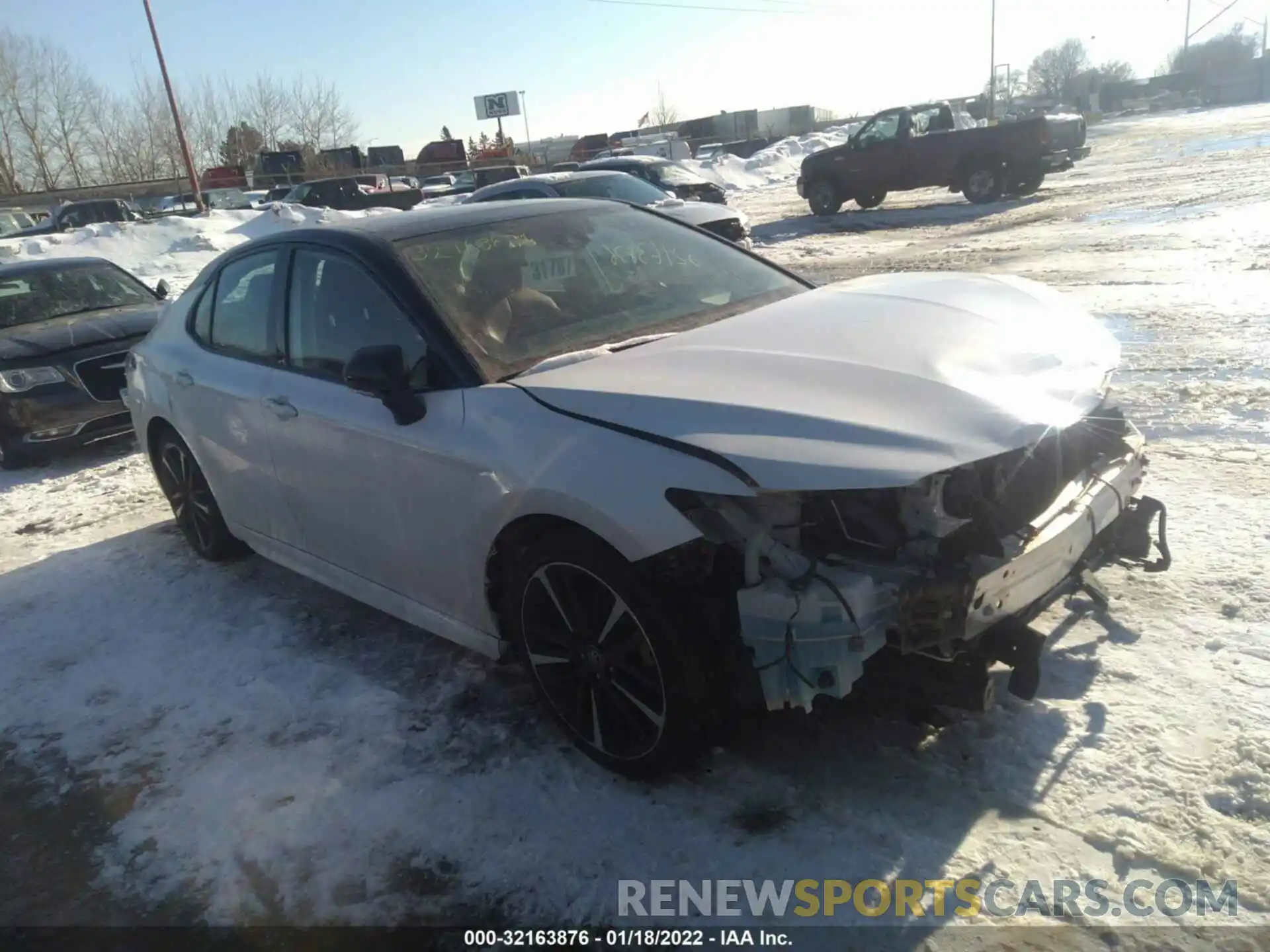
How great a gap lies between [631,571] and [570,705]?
0.64 meters

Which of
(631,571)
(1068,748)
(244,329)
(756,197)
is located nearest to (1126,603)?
(1068,748)

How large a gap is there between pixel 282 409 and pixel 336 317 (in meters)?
0.47

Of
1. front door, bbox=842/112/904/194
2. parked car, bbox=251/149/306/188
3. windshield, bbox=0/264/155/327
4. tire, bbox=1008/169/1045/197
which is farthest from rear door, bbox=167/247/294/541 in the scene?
parked car, bbox=251/149/306/188

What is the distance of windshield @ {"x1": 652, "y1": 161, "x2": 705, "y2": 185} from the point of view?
1783 centimetres

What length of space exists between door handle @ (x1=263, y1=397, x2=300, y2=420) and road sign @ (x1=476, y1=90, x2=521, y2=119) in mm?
50164

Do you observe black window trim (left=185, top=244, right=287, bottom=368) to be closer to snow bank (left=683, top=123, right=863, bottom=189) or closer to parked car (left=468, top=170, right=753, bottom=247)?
parked car (left=468, top=170, right=753, bottom=247)

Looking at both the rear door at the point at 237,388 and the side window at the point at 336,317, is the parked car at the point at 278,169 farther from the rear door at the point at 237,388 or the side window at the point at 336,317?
the side window at the point at 336,317

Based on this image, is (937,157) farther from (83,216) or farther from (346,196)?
(83,216)

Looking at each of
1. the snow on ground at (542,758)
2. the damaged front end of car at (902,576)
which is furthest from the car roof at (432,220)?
the damaged front end of car at (902,576)

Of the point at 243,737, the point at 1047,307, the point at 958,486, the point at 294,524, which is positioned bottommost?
the point at 243,737

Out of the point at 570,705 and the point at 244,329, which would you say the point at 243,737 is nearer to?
the point at 570,705

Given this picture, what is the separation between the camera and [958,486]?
Result: 2.68 m

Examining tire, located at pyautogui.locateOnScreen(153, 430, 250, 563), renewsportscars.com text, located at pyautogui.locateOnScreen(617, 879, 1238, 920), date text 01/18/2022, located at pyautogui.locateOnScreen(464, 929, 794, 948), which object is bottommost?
date text 01/18/2022, located at pyautogui.locateOnScreen(464, 929, 794, 948)

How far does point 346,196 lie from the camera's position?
30.2m
